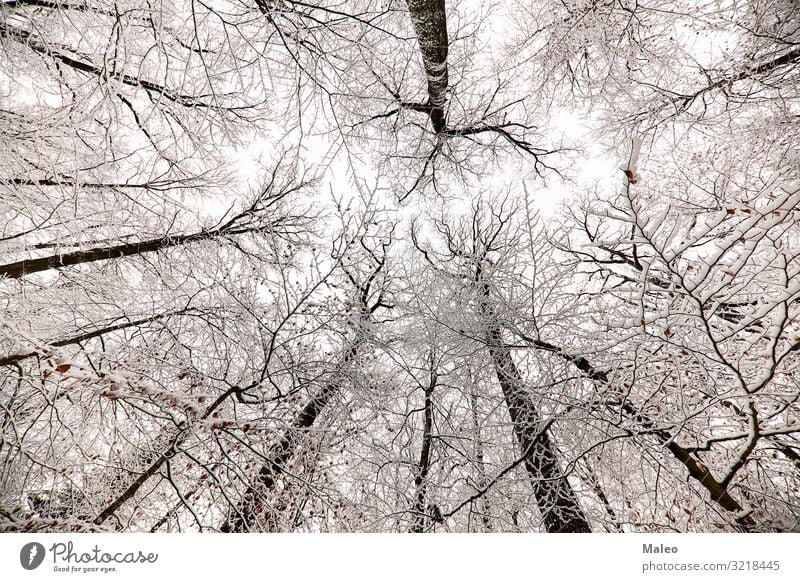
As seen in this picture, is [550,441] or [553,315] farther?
[553,315]

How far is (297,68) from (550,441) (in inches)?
93.0

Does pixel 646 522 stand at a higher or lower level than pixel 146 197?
lower

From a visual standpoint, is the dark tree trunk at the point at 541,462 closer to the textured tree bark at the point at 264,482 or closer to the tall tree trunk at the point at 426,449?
the tall tree trunk at the point at 426,449

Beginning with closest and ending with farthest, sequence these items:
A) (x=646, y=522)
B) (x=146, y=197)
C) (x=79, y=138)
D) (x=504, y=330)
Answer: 1. (x=646, y=522)
2. (x=79, y=138)
3. (x=504, y=330)
4. (x=146, y=197)

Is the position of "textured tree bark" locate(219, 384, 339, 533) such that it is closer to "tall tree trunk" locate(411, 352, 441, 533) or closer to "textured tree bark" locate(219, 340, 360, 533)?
"textured tree bark" locate(219, 340, 360, 533)

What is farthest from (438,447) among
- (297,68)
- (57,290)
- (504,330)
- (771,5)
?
(771,5)

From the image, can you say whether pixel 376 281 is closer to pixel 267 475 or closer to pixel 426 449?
pixel 426 449

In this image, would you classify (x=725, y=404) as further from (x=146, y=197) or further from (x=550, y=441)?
(x=146, y=197)

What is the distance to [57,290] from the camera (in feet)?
7.14
